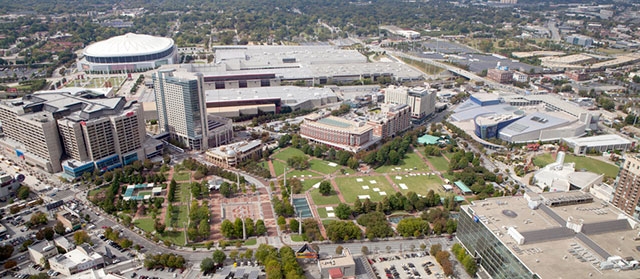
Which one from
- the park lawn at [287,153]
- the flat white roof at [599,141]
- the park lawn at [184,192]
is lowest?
the park lawn at [184,192]

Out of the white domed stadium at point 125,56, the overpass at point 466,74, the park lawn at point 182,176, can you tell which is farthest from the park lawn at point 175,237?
the overpass at point 466,74

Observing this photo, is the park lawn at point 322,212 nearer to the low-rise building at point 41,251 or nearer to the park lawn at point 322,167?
the park lawn at point 322,167

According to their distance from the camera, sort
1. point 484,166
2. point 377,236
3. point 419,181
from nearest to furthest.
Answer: point 377,236 < point 419,181 < point 484,166

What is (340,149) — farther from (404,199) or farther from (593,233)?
(593,233)

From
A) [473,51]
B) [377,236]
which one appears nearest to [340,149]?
[377,236]

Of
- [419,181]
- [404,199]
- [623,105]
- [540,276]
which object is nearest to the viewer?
[540,276]

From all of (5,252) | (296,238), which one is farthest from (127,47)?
(296,238)

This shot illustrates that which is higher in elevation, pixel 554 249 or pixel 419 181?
pixel 554 249

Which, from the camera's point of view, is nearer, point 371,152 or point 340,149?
point 371,152
